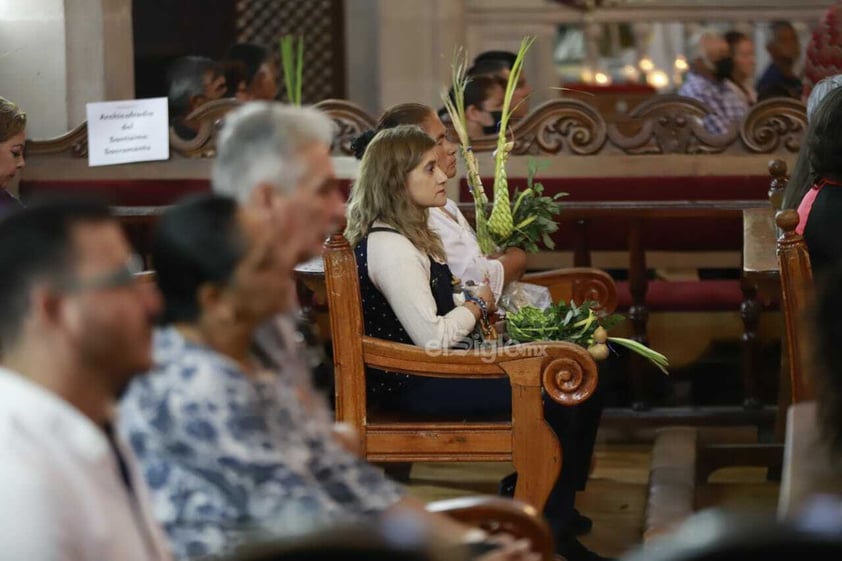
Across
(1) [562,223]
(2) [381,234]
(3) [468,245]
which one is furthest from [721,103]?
(2) [381,234]

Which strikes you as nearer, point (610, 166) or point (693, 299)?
point (693, 299)

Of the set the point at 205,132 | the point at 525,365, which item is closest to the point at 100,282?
the point at 525,365

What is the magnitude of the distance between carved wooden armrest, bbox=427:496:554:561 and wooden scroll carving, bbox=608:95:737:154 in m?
4.20

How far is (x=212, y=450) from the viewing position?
6.95 ft

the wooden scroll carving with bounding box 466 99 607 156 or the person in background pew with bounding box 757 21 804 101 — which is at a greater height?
the person in background pew with bounding box 757 21 804 101

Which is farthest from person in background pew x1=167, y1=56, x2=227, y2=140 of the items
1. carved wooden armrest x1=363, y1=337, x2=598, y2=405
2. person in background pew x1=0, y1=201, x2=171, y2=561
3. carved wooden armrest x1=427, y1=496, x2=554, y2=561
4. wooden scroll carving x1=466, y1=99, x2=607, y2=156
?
person in background pew x1=0, y1=201, x2=171, y2=561

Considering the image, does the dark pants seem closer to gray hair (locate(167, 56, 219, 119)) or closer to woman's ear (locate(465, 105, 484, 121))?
woman's ear (locate(465, 105, 484, 121))

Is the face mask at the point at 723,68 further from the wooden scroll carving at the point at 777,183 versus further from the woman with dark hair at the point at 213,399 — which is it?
the woman with dark hair at the point at 213,399

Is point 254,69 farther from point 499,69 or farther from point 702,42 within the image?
point 702,42

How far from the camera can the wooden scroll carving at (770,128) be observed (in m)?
6.54

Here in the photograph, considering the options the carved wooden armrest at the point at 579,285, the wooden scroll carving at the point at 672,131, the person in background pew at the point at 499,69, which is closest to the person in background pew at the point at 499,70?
the person in background pew at the point at 499,69

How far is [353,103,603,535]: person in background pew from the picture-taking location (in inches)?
177

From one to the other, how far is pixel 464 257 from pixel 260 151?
2.35 m

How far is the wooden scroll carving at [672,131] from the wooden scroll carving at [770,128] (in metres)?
0.08
